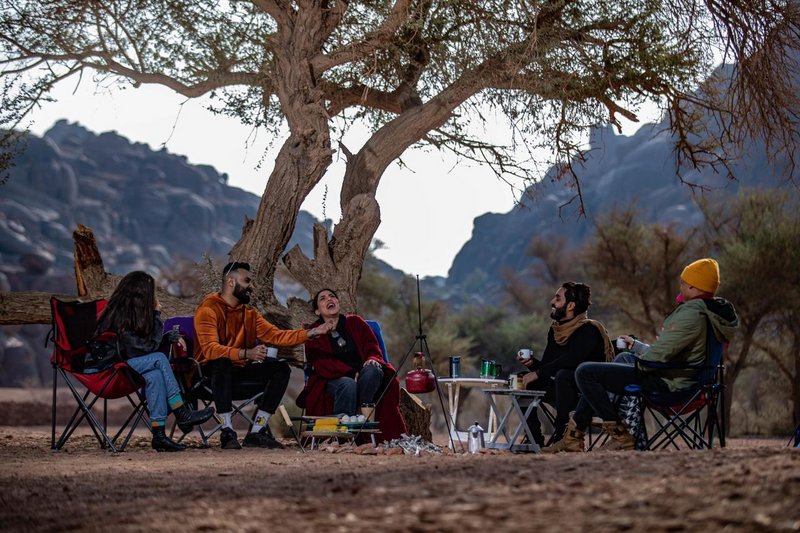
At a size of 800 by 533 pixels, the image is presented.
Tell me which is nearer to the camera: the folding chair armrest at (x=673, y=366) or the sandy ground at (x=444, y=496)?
the sandy ground at (x=444, y=496)

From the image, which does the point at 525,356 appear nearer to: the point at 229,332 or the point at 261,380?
the point at 261,380

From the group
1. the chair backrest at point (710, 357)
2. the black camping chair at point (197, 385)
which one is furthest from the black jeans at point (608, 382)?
the black camping chair at point (197, 385)

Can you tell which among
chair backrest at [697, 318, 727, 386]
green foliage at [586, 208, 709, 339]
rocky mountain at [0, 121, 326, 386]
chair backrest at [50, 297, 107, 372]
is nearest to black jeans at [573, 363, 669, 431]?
chair backrest at [697, 318, 727, 386]

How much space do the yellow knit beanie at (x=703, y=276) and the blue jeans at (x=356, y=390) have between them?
6.44ft

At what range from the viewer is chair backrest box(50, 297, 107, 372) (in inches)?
234

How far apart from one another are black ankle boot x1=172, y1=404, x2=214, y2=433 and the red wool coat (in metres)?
0.66

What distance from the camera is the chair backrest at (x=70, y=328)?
5.95 metres

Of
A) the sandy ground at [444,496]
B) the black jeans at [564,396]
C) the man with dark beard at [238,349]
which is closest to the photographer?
the sandy ground at [444,496]

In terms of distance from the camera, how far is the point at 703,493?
8.62ft

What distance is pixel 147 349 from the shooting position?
583 cm

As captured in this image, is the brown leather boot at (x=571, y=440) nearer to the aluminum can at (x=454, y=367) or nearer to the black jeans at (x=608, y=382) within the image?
the black jeans at (x=608, y=382)

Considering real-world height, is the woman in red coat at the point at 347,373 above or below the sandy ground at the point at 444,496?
above

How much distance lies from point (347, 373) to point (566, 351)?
1.37 meters

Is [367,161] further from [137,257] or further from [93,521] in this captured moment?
[137,257]
